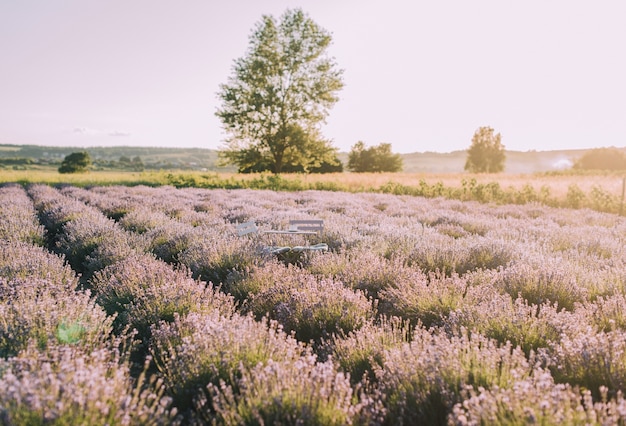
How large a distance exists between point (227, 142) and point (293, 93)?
21.3 ft

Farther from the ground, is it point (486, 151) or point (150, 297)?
point (486, 151)

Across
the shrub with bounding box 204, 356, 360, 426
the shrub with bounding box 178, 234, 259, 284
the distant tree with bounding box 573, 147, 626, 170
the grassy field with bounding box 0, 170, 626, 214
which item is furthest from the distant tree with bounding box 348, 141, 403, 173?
the shrub with bounding box 204, 356, 360, 426

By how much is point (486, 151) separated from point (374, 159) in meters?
24.3

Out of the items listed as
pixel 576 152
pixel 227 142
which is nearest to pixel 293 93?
pixel 227 142

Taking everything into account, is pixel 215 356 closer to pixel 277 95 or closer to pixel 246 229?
pixel 246 229

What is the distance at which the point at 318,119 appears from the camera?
32125 millimetres

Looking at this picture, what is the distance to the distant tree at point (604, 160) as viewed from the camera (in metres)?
69.6

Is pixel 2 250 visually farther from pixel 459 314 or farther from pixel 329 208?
pixel 329 208

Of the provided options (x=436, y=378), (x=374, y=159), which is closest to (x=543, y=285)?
(x=436, y=378)

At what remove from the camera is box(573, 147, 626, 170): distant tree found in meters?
69.6

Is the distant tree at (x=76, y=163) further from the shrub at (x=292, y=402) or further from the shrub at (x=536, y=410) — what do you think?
the shrub at (x=536, y=410)

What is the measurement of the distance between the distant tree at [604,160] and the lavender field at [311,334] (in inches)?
3065

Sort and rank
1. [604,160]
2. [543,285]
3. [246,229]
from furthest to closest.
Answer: [604,160] < [246,229] < [543,285]

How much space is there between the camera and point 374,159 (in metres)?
61.2
